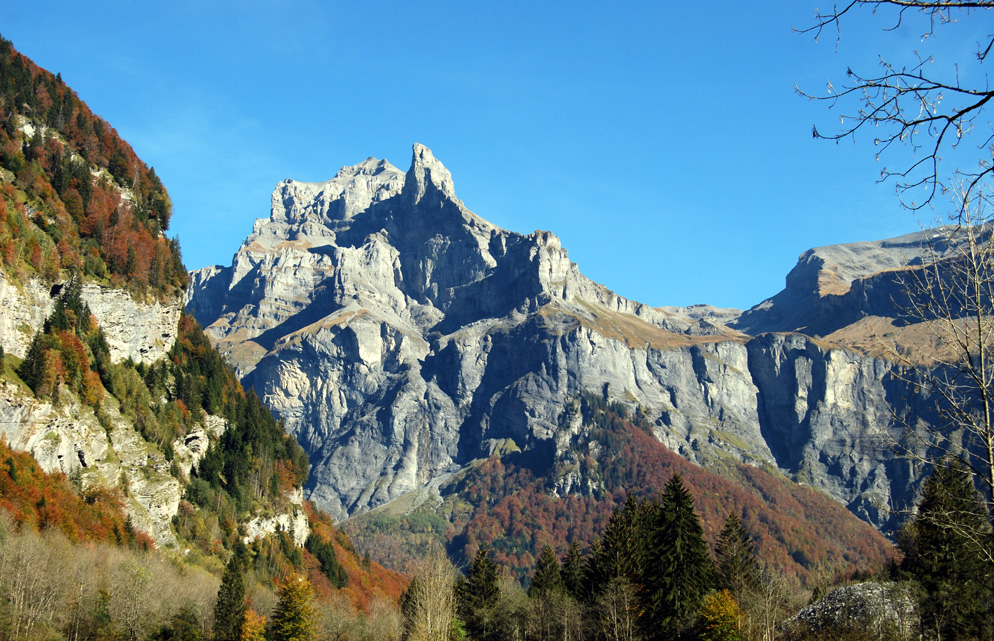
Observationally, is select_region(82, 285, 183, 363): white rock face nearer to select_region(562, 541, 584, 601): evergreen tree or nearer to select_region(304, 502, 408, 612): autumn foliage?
select_region(304, 502, 408, 612): autumn foliage

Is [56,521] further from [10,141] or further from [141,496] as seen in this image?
[10,141]

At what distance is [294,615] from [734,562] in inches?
1700

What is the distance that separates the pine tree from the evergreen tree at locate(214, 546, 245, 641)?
340 centimetres

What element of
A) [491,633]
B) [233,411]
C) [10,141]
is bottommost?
[491,633]

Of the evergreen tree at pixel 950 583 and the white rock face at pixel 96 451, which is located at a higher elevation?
the white rock face at pixel 96 451

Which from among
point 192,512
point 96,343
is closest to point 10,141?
point 96,343

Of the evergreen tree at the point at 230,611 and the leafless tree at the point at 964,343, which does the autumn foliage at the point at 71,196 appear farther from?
the leafless tree at the point at 964,343

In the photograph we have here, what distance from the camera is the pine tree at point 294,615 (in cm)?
6425

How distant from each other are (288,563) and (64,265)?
53.7 metres

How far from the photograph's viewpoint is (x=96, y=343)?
332ft

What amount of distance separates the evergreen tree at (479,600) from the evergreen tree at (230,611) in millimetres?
23758

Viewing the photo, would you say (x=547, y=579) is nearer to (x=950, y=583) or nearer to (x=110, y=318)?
(x=950, y=583)

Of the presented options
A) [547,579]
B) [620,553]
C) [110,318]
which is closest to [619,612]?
[620,553]

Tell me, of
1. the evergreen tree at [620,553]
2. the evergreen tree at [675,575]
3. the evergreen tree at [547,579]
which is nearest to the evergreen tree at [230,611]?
the evergreen tree at [547,579]
